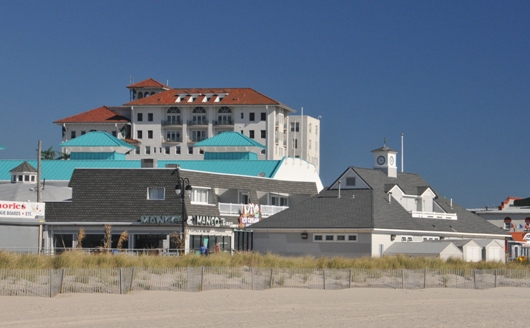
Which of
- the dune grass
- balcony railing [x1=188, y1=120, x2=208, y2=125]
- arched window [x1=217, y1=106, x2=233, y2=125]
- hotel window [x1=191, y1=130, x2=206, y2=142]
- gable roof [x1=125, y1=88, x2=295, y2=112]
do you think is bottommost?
the dune grass

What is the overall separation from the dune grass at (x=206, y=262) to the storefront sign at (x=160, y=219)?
58.4ft

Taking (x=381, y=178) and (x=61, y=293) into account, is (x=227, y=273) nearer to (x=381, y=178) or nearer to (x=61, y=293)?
(x=61, y=293)

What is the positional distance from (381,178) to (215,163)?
19.4m

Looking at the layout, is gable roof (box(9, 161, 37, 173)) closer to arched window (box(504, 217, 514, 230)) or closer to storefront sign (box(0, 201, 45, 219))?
storefront sign (box(0, 201, 45, 219))

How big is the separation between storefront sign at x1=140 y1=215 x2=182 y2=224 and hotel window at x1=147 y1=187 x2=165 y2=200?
4.56 ft

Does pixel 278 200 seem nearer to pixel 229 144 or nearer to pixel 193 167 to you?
pixel 193 167

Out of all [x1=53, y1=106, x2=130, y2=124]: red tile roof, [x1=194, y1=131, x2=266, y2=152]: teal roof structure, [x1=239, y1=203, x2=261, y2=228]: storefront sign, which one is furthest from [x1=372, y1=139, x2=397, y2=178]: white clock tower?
[x1=53, y1=106, x2=130, y2=124]: red tile roof

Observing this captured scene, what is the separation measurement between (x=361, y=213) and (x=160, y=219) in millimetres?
12961

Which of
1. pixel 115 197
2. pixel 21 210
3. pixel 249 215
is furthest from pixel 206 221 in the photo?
pixel 21 210

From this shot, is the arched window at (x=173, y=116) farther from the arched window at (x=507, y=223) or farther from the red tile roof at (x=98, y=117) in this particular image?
the arched window at (x=507, y=223)

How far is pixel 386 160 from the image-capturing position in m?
67.4

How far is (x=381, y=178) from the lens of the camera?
65.5m

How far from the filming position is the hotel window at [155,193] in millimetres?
64500

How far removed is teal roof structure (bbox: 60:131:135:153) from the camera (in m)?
97.8
